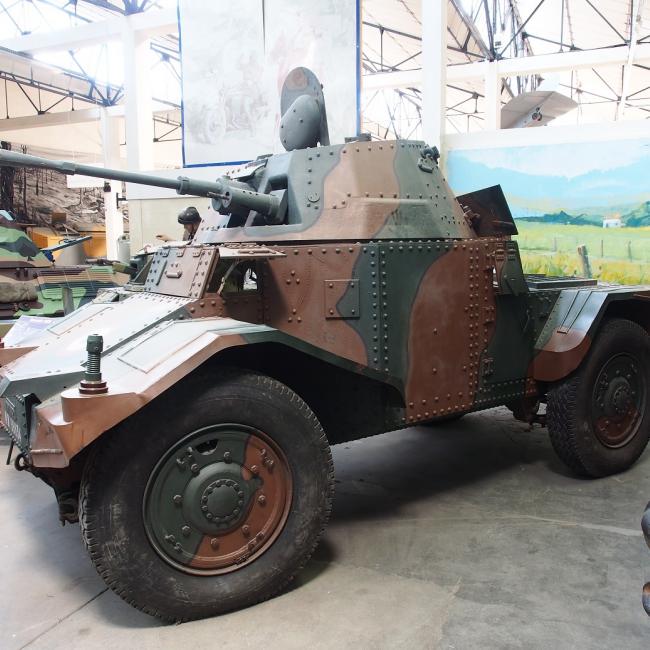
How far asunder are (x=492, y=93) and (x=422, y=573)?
9569 mm

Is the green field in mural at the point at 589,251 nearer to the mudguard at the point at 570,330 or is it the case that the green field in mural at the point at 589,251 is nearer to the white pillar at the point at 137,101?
the mudguard at the point at 570,330

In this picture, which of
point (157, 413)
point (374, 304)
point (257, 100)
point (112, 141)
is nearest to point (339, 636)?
point (157, 413)

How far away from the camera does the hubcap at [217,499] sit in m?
3.07

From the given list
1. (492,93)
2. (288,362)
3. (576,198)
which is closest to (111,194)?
(492,93)

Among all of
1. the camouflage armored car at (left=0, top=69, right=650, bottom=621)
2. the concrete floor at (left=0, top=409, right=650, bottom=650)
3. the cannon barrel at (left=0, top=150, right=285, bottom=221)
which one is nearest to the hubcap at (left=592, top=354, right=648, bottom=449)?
the camouflage armored car at (left=0, top=69, right=650, bottom=621)

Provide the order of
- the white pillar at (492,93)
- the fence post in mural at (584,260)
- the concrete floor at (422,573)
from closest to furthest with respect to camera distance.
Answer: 1. the concrete floor at (422,573)
2. the fence post in mural at (584,260)
3. the white pillar at (492,93)

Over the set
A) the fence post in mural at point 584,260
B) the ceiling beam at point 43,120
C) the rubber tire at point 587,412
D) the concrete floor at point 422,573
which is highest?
the ceiling beam at point 43,120

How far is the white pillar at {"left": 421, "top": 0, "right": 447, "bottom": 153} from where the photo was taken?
7727 mm

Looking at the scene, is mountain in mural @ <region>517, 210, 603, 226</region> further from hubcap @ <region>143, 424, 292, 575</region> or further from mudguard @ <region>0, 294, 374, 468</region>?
hubcap @ <region>143, 424, 292, 575</region>

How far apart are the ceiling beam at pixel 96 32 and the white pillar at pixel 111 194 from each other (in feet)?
8.97

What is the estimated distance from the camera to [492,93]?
1147 centimetres

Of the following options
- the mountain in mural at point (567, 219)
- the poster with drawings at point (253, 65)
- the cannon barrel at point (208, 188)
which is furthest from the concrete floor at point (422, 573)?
the poster with drawings at point (253, 65)

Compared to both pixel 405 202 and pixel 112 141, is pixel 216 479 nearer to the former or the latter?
pixel 405 202

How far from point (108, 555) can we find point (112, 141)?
40.9 ft
